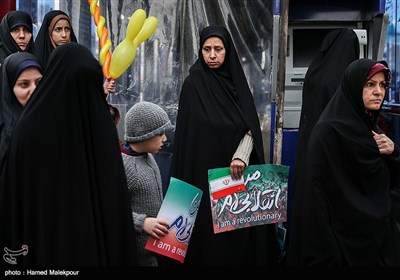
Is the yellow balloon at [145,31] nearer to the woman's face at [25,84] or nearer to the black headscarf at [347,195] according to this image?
the black headscarf at [347,195]

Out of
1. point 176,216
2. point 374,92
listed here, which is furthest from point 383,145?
point 176,216


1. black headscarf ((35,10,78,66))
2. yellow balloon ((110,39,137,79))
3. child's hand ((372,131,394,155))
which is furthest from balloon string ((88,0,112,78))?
child's hand ((372,131,394,155))

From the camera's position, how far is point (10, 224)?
245 centimetres

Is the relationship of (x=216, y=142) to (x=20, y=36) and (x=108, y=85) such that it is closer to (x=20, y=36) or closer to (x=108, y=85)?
(x=108, y=85)

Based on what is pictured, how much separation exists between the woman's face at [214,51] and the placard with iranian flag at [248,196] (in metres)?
0.91

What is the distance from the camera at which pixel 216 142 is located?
455 centimetres

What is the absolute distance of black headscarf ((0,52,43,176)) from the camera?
2.71 m

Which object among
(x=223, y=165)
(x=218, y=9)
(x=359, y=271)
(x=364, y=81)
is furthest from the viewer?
(x=218, y=9)

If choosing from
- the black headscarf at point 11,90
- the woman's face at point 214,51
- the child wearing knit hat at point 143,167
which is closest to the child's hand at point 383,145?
the child wearing knit hat at point 143,167

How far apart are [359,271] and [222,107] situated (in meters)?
1.81

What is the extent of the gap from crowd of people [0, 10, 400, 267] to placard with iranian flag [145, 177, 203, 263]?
0.05 m

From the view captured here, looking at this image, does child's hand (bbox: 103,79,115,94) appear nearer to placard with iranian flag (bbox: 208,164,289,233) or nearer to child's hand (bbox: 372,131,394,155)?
placard with iranian flag (bbox: 208,164,289,233)

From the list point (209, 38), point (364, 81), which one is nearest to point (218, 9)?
point (209, 38)

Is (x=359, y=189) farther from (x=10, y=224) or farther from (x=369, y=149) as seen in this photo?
(x=10, y=224)
